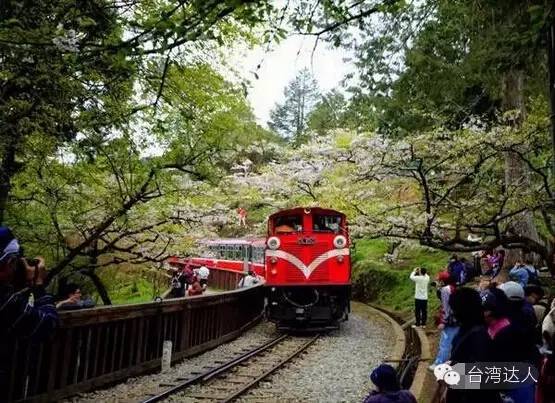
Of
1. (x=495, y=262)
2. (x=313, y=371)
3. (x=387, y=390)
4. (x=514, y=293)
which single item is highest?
(x=495, y=262)

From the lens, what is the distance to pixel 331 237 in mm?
13305

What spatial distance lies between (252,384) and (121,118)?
4151 mm

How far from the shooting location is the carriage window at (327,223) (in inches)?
534

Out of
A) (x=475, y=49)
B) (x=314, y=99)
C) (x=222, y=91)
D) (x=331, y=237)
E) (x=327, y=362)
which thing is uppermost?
(x=314, y=99)

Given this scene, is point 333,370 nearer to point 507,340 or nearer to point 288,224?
point 288,224

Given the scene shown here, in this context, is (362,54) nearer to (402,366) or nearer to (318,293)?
(402,366)

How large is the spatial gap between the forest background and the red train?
1.06m

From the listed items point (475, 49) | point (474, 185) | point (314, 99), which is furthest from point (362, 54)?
point (314, 99)

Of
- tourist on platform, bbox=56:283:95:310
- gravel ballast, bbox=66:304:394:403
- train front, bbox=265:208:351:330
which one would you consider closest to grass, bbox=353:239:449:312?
train front, bbox=265:208:351:330

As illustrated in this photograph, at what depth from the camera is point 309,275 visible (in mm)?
12945

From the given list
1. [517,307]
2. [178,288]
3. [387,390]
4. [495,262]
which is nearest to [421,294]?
[495,262]

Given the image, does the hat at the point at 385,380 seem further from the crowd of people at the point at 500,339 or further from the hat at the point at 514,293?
the hat at the point at 514,293

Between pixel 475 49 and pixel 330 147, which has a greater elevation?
pixel 330 147

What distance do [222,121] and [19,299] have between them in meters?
7.57
